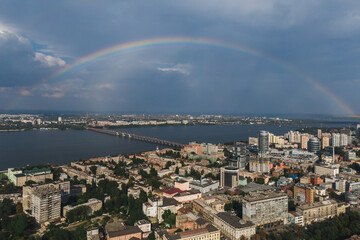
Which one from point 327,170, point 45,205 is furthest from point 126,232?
point 327,170

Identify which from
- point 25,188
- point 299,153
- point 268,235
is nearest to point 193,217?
point 268,235

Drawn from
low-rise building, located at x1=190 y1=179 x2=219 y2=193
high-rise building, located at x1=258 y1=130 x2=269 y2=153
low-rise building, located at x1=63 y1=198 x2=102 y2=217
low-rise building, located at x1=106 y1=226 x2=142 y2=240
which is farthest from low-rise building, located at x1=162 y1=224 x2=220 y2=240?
high-rise building, located at x1=258 y1=130 x2=269 y2=153

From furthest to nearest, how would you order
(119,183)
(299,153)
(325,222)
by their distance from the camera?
(299,153)
(119,183)
(325,222)

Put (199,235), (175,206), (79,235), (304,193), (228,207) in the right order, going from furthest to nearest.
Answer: (304,193) < (228,207) < (175,206) < (79,235) < (199,235)

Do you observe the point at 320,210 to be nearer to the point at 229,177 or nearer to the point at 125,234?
the point at 229,177

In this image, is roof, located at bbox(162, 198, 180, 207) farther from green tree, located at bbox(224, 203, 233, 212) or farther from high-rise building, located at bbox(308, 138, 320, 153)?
high-rise building, located at bbox(308, 138, 320, 153)

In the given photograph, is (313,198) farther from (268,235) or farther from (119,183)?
(119,183)

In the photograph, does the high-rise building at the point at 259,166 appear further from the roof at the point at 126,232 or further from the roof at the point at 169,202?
the roof at the point at 126,232
